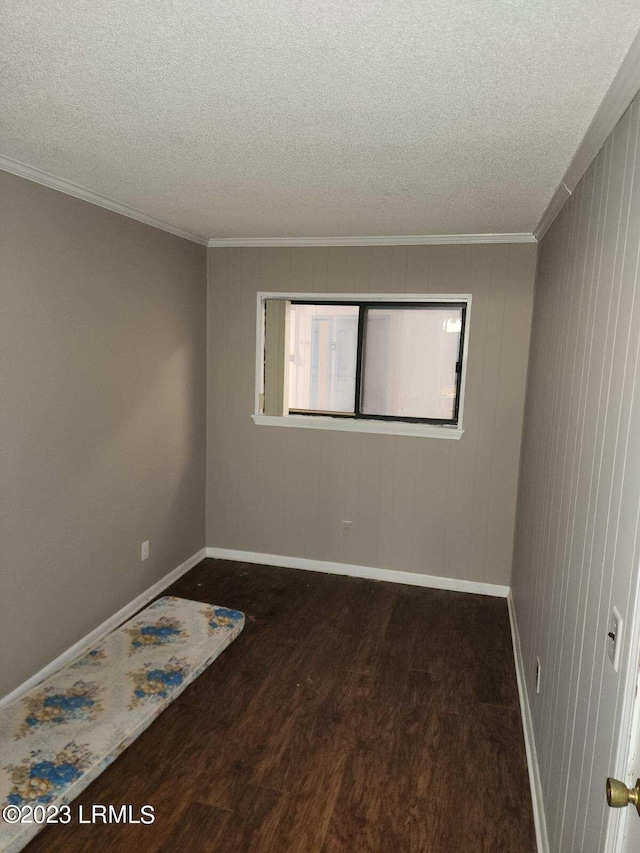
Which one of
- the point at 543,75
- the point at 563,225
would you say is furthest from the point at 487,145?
the point at 563,225

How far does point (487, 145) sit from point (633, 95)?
661mm

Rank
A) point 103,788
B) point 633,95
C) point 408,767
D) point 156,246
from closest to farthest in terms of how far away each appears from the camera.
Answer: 1. point 633,95
2. point 103,788
3. point 408,767
4. point 156,246

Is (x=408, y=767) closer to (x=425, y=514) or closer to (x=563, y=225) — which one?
(x=425, y=514)

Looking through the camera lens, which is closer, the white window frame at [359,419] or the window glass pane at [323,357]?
the white window frame at [359,419]

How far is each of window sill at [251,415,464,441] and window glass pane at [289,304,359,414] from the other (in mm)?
159

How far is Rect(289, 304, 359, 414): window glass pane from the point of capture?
4328 mm

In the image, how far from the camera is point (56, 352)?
113 inches

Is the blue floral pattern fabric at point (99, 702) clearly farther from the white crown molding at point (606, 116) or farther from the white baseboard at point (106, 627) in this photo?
the white crown molding at point (606, 116)

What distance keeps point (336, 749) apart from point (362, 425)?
7.33 feet

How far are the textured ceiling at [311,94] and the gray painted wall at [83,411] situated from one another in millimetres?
407

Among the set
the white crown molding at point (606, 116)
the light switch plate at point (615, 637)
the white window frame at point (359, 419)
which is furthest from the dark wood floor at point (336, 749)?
the white crown molding at point (606, 116)

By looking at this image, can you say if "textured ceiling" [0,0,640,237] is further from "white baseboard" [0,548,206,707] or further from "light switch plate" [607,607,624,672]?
"white baseboard" [0,548,206,707]

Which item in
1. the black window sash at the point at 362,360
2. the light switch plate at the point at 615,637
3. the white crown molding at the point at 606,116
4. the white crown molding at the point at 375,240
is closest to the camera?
the light switch plate at the point at 615,637

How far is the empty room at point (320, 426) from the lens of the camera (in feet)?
4.97
